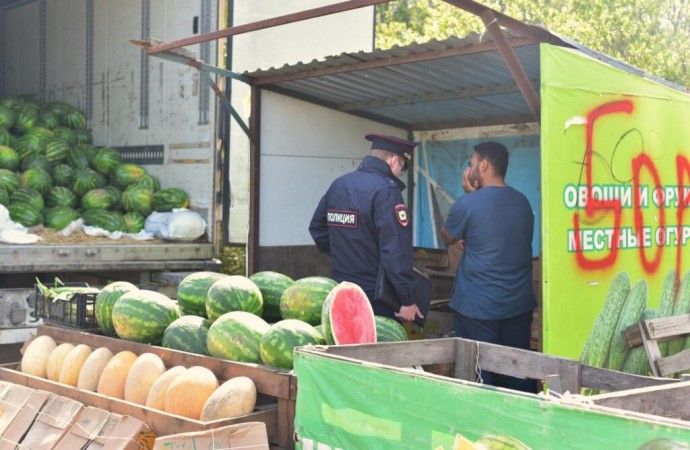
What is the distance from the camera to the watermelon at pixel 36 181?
8914 millimetres

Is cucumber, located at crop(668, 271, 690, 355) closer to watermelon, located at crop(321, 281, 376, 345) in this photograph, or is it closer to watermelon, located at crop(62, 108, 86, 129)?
watermelon, located at crop(321, 281, 376, 345)

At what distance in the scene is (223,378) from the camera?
4.62m

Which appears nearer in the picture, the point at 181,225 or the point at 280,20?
the point at 280,20

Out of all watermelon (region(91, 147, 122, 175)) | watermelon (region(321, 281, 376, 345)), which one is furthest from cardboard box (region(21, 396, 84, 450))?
watermelon (region(91, 147, 122, 175))

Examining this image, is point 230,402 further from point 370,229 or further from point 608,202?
point 608,202

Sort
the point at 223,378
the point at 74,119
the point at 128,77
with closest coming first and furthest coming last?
the point at 223,378 < the point at 128,77 < the point at 74,119

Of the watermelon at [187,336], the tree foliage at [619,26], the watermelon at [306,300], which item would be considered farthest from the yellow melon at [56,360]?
the tree foliage at [619,26]

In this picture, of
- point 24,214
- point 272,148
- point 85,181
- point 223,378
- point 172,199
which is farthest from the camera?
point 85,181

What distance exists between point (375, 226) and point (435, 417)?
3273mm

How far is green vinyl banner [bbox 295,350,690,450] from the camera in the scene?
253 centimetres

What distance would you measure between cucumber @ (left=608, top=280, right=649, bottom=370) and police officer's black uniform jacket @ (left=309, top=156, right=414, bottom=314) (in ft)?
4.39

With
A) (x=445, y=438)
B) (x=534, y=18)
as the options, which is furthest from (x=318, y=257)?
(x=534, y=18)

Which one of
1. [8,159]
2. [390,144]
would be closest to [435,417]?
[390,144]

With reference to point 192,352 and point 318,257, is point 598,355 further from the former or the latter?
point 318,257
